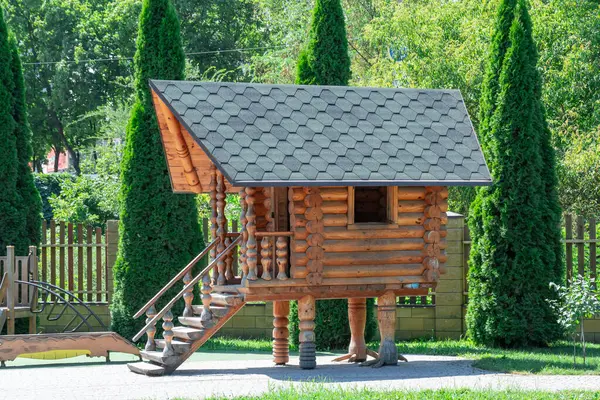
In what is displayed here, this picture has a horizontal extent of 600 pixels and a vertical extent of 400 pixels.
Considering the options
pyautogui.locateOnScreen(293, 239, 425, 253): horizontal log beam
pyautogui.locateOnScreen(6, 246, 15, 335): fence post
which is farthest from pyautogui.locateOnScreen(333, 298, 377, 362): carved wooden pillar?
pyautogui.locateOnScreen(6, 246, 15, 335): fence post

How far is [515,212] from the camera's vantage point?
16.7m

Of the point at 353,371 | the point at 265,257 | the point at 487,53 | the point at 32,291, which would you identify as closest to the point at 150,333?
the point at 265,257

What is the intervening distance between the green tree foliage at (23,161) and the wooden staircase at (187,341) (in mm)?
6282

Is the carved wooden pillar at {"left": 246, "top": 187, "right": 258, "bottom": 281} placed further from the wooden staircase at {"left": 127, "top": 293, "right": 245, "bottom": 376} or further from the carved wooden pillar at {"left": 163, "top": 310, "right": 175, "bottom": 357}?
the carved wooden pillar at {"left": 163, "top": 310, "right": 175, "bottom": 357}

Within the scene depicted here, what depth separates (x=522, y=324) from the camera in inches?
647

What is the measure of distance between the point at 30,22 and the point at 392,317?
130 feet

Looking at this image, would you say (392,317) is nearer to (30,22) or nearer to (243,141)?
(243,141)

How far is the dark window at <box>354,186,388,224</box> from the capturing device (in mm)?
Answer: 15445

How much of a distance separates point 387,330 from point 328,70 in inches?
207

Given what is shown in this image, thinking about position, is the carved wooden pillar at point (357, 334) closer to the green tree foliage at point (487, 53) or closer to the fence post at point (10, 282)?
the fence post at point (10, 282)

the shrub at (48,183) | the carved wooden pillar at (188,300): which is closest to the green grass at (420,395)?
the carved wooden pillar at (188,300)

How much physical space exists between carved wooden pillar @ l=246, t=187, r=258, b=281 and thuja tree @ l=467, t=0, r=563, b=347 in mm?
4803

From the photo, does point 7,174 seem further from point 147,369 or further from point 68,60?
point 68,60

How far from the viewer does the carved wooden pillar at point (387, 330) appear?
14.6 meters
